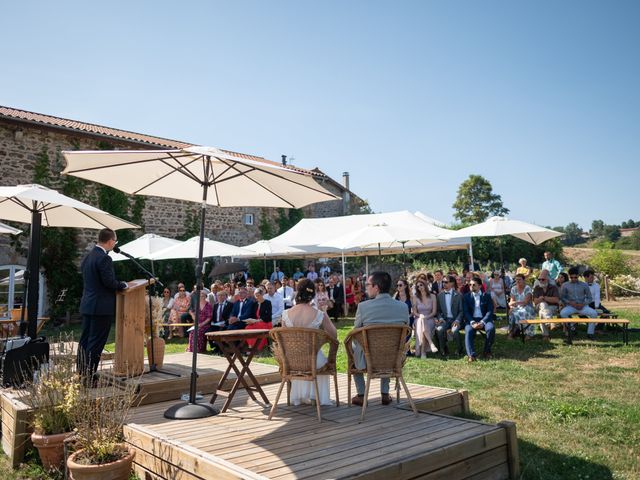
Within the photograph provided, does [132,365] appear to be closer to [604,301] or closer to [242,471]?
[242,471]

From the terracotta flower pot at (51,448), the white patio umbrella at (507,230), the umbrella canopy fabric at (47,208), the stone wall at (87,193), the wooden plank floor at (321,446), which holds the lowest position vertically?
the terracotta flower pot at (51,448)

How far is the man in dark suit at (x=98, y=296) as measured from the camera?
5.09 m

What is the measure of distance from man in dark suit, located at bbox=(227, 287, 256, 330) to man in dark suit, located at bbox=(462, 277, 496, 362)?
4186 mm

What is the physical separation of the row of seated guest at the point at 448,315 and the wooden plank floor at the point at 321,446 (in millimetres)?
4119

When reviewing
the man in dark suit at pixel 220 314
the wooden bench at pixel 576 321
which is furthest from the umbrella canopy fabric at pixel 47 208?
the wooden bench at pixel 576 321

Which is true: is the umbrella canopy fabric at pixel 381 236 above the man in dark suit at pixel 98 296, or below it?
above

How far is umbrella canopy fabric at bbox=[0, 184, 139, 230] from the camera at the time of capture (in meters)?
5.81

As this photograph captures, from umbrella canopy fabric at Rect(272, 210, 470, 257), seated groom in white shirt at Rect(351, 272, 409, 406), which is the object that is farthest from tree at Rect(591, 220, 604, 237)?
seated groom in white shirt at Rect(351, 272, 409, 406)

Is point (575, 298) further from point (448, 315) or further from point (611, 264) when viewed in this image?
point (611, 264)

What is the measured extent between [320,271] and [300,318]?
60.5 feet

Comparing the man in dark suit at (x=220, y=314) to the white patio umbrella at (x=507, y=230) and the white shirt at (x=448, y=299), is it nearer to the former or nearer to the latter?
the white shirt at (x=448, y=299)

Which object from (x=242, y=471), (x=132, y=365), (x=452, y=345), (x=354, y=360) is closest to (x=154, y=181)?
(x=132, y=365)

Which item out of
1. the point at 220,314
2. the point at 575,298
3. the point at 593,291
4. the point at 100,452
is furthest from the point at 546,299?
the point at 100,452

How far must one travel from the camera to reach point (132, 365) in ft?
17.9
